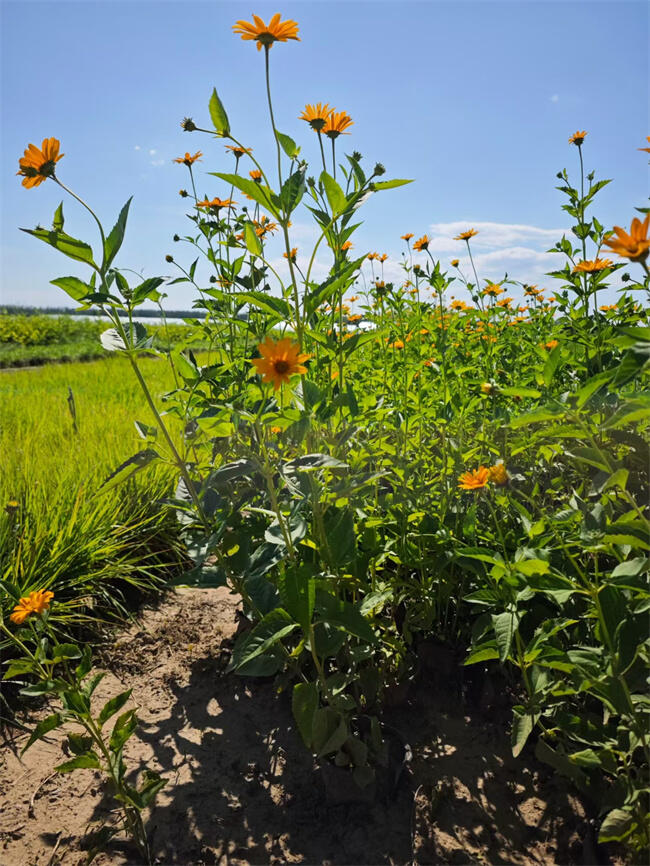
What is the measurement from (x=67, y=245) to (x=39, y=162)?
0.65 ft

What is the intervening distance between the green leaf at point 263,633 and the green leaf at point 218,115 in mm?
845

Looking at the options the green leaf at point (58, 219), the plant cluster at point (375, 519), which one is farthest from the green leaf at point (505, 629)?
the green leaf at point (58, 219)

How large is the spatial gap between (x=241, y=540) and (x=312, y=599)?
13.6 inches

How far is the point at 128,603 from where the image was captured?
77.9 inches

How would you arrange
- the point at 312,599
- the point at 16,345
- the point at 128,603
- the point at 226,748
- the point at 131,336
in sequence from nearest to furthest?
the point at 312,599
the point at 131,336
the point at 226,748
the point at 128,603
the point at 16,345

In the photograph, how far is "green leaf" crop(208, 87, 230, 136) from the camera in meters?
0.97

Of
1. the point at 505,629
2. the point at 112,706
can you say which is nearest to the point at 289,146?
the point at 505,629

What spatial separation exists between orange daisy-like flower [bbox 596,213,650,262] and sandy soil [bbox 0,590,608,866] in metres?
0.99

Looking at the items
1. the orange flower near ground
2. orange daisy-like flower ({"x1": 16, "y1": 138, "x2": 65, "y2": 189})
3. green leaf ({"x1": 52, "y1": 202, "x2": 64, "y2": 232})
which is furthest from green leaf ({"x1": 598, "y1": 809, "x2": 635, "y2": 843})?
orange daisy-like flower ({"x1": 16, "y1": 138, "x2": 65, "y2": 189})

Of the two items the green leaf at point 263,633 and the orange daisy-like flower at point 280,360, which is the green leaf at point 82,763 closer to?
the green leaf at point 263,633

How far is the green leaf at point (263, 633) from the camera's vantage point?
37.0 inches

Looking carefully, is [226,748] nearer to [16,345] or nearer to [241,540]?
[241,540]

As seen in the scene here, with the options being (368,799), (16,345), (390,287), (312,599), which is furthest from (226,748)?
(16,345)

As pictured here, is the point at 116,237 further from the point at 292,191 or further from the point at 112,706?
the point at 112,706
